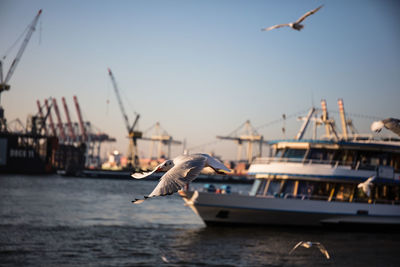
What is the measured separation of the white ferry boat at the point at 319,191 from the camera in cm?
3406

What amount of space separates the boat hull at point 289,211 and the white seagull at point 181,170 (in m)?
24.7

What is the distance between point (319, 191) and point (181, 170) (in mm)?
26902

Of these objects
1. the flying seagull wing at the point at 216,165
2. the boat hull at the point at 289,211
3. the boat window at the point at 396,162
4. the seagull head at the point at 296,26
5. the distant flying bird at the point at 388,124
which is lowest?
the boat hull at the point at 289,211

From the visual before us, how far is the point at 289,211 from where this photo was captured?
3409cm

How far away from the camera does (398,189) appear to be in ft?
118

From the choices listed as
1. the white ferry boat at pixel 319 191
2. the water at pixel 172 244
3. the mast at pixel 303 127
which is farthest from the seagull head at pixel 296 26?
the mast at pixel 303 127

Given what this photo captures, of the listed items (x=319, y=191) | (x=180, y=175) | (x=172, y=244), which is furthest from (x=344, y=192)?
(x=180, y=175)

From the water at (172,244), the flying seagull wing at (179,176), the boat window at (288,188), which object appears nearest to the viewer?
the flying seagull wing at (179,176)

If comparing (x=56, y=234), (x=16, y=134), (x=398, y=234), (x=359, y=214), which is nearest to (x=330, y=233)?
(x=359, y=214)

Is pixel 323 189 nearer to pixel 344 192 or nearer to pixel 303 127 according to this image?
pixel 344 192

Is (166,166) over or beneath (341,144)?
beneath

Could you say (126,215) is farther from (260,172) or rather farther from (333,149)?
(333,149)

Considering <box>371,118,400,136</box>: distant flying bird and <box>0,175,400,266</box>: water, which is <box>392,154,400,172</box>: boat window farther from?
<box>371,118,400,136</box>: distant flying bird

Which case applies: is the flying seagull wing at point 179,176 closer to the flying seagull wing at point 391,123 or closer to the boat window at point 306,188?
the flying seagull wing at point 391,123
